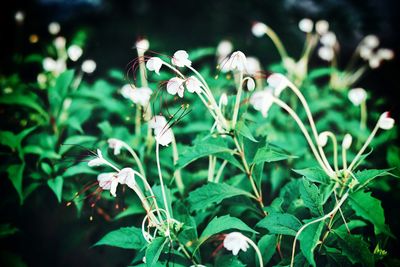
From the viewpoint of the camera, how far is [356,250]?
4.18ft

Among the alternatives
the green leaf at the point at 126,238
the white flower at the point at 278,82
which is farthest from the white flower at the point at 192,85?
the green leaf at the point at 126,238

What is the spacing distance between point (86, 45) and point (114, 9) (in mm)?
1013

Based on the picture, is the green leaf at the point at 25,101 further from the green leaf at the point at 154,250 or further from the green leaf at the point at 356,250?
the green leaf at the point at 356,250

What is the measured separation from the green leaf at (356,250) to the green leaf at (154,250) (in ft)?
2.11

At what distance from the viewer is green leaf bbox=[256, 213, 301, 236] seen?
4.34 feet

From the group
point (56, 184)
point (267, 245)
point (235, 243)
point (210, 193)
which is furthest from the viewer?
point (56, 184)

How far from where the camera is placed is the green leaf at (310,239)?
117 cm

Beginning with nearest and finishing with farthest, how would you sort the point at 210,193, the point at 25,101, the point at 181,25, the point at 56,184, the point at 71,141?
the point at 210,193
the point at 56,184
the point at 71,141
the point at 25,101
the point at 181,25

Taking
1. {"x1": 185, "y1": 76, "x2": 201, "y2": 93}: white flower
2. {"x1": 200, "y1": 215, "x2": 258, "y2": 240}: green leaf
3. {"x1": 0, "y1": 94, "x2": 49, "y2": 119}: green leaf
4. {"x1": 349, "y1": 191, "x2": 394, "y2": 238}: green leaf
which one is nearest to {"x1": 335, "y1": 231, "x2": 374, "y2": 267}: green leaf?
{"x1": 349, "y1": 191, "x2": 394, "y2": 238}: green leaf

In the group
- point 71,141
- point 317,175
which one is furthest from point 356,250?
point 71,141

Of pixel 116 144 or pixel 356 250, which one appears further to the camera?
pixel 116 144

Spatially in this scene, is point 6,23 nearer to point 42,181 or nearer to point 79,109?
point 79,109

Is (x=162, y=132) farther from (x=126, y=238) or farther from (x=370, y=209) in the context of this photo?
(x=370, y=209)

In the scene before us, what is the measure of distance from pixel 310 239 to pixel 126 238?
72cm
